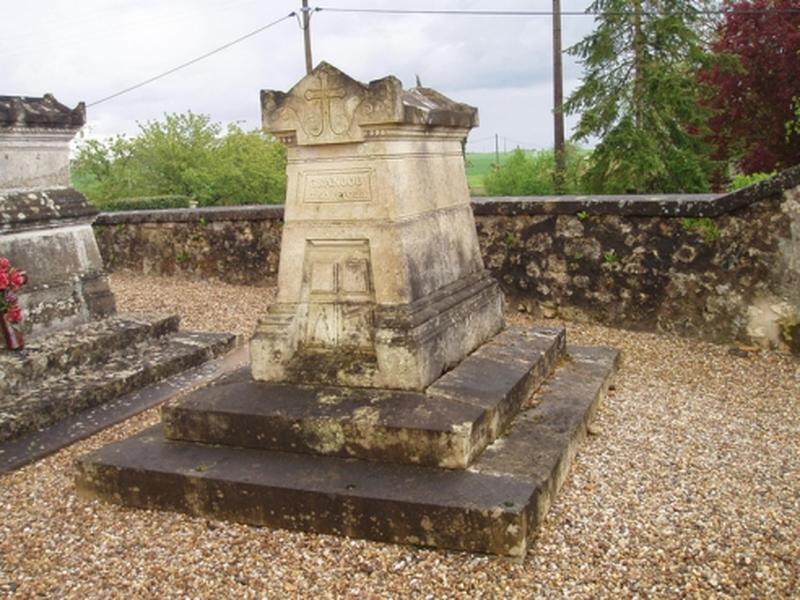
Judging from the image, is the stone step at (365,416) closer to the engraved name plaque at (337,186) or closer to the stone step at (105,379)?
the engraved name plaque at (337,186)

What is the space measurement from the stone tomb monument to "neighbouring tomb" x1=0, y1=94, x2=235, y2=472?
144cm

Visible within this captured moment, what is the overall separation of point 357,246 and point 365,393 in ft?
2.73

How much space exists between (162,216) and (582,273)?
5.72 metres

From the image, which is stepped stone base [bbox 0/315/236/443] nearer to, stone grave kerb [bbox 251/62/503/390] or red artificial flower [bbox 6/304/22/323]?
red artificial flower [bbox 6/304/22/323]

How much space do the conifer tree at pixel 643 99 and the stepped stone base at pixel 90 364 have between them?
10.7 meters

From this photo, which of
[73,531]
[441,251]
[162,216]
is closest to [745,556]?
[441,251]

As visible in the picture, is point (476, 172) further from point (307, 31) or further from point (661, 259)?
point (661, 259)

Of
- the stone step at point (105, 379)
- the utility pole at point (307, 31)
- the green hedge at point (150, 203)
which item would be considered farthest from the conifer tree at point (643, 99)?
the stone step at point (105, 379)

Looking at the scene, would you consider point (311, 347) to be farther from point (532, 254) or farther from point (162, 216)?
point (162, 216)

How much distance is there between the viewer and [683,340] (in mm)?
6398

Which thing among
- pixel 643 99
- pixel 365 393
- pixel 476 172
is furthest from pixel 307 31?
pixel 476 172

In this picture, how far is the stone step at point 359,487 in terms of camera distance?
3143 mm

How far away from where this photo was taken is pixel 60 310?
6.12m

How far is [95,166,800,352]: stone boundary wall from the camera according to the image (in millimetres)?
5957
